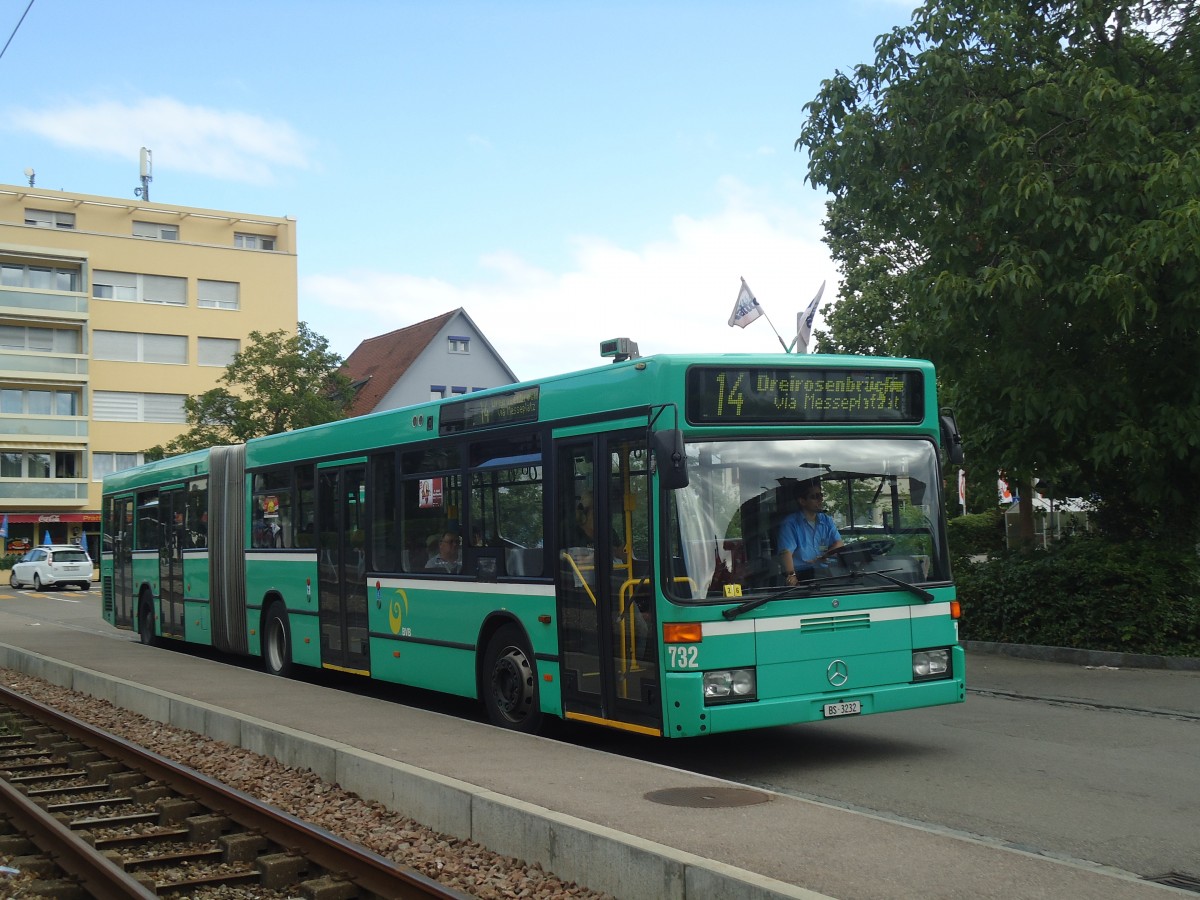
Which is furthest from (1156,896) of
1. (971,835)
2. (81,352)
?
(81,352)

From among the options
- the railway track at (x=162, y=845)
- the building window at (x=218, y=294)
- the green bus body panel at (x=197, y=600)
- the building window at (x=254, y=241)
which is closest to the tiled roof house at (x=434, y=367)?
the building window at (x=218, y=294)

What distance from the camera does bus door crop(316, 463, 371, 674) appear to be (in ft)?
44.4

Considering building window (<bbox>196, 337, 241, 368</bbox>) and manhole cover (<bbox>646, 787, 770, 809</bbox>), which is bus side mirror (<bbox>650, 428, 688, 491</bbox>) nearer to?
manhole cover (<bbox>646, 787, 770, 809</bbox>)

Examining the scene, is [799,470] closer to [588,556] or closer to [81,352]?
[588,556]

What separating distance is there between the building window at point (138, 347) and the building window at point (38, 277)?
2.78 m

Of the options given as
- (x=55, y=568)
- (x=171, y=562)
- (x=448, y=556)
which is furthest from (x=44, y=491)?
(x=448, y=556)

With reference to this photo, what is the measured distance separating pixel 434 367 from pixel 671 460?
57730 mm

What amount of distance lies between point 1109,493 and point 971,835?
36.9 feet

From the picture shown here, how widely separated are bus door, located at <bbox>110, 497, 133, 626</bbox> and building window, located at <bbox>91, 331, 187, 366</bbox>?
145 feet

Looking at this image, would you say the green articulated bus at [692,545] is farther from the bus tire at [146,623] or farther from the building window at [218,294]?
the building window at [218,294]

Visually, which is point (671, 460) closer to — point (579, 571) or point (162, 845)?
point (579, 571)

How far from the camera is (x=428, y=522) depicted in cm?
1210

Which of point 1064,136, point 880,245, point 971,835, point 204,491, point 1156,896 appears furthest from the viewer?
point 880,245

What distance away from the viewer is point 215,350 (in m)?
66.9
